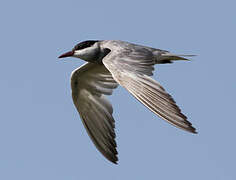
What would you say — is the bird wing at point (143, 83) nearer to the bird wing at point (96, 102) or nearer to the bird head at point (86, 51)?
the bird head at point (86, 51)

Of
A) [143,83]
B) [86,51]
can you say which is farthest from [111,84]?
[143,83]

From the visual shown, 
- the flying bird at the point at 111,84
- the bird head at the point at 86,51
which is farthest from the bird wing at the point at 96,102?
the bird head at the point at 86,51

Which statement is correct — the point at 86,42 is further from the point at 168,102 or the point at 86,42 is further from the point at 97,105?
the point at 168,102

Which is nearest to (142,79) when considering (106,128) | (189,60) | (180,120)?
(180,120)

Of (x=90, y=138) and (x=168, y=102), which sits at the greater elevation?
(x=168, y=102)

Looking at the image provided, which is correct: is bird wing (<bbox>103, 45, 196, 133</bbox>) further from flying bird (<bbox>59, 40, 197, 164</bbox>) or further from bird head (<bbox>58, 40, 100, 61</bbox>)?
bird head (<bbox>58, 40, 100, 61</bbox>)

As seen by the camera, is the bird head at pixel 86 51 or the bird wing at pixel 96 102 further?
the bird wing at pixel 96 102

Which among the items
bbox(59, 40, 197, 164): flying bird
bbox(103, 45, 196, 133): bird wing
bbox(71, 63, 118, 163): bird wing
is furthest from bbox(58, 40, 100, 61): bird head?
bbox(103, 45, 196, 133): bird wing

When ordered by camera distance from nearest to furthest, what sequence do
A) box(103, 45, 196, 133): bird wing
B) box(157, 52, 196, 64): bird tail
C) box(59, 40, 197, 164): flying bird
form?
box(103, 45, 196, 133): bird wing < box(59, 40, 197, 164): flying bird < box(157, 52, 196, 64): bird tail
